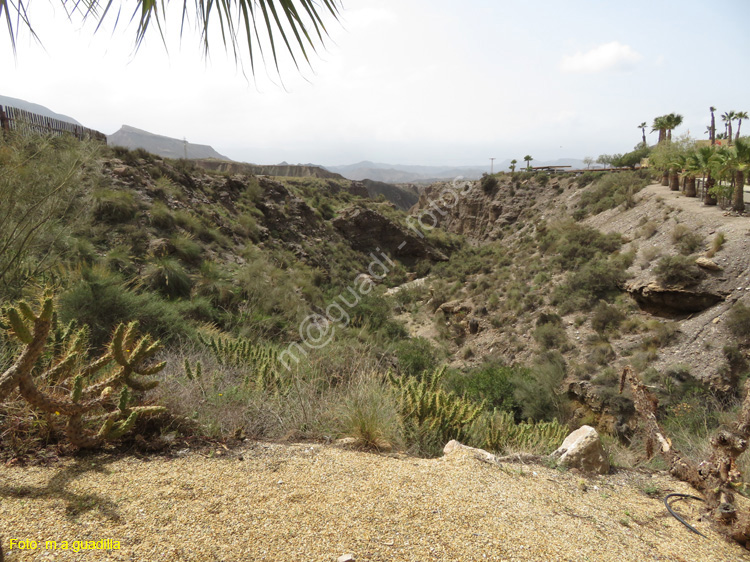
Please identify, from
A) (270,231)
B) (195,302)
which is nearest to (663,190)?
(270,231)

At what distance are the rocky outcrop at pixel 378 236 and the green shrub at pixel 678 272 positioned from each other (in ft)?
61.8

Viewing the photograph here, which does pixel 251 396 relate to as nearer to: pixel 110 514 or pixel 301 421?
pixel 301 421

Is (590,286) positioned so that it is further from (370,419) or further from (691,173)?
(370,419)

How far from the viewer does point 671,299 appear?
1347 centimetres

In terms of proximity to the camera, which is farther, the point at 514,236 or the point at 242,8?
the point at 514,236

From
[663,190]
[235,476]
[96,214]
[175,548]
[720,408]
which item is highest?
[663,190]

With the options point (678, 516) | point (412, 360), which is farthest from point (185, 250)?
point (678, 516)

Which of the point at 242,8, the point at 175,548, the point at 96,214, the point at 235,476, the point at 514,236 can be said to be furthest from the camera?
the point at 514,236

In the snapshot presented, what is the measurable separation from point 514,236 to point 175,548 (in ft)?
113

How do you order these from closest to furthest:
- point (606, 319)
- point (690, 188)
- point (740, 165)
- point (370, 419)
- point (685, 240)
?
point (370, 419) < point (740, 165) < point (606, 319) < point (685, 240) < point (690, 188)

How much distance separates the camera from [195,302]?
962 cm

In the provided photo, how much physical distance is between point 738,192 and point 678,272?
5596mm

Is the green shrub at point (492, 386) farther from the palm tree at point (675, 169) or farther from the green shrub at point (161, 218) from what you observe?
the palm tree at point (675, 169)

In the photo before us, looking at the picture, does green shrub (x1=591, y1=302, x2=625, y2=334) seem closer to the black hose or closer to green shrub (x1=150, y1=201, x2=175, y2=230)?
the black hose
